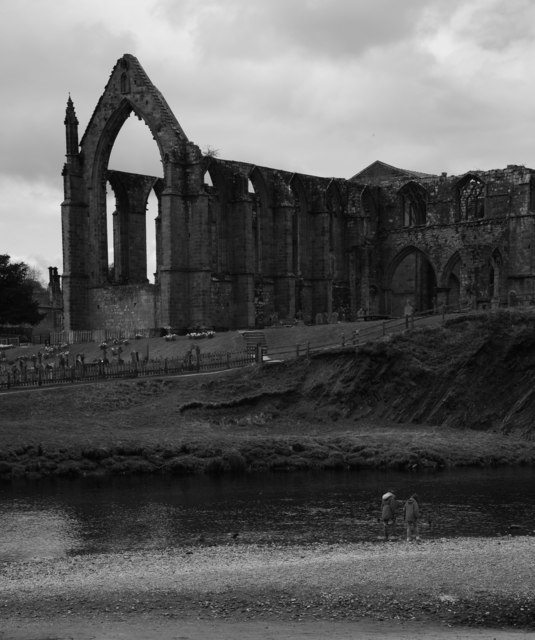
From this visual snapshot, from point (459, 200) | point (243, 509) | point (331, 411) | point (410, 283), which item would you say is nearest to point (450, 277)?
point (410, 283)

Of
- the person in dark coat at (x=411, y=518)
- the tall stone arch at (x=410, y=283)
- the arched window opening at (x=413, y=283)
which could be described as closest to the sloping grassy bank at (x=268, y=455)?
the person in dark coat at (x=411, y=518)

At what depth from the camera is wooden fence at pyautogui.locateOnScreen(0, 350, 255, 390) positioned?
53.6 metres

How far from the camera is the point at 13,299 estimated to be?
95188mm

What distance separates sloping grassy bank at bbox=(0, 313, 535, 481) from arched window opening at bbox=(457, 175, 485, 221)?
87.1 feet

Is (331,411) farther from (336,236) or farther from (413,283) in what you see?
(413,283)

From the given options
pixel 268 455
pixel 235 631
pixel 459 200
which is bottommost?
pixel 235 631

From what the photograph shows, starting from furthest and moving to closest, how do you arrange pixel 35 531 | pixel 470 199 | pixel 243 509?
1. pixel 470 199
2. pixel 243 509
3. pixel 35 531

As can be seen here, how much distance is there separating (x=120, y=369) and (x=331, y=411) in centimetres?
1136

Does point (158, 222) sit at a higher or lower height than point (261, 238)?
higher

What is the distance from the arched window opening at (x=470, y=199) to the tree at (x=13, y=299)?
4030cm

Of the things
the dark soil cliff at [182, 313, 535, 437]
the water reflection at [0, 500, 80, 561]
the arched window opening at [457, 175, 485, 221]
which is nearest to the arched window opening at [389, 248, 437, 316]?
the arched window opening at [457, 175, 485, 221]

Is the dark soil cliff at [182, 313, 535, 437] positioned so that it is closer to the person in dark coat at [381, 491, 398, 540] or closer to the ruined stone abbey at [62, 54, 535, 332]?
the ruined stone abbey at [62, 54, 535, 332]

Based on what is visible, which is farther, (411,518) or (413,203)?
(413,203)

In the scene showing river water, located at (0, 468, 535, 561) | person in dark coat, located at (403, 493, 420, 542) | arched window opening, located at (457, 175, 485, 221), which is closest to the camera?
person in dark coat, located at (403, 493, 420, 542)
